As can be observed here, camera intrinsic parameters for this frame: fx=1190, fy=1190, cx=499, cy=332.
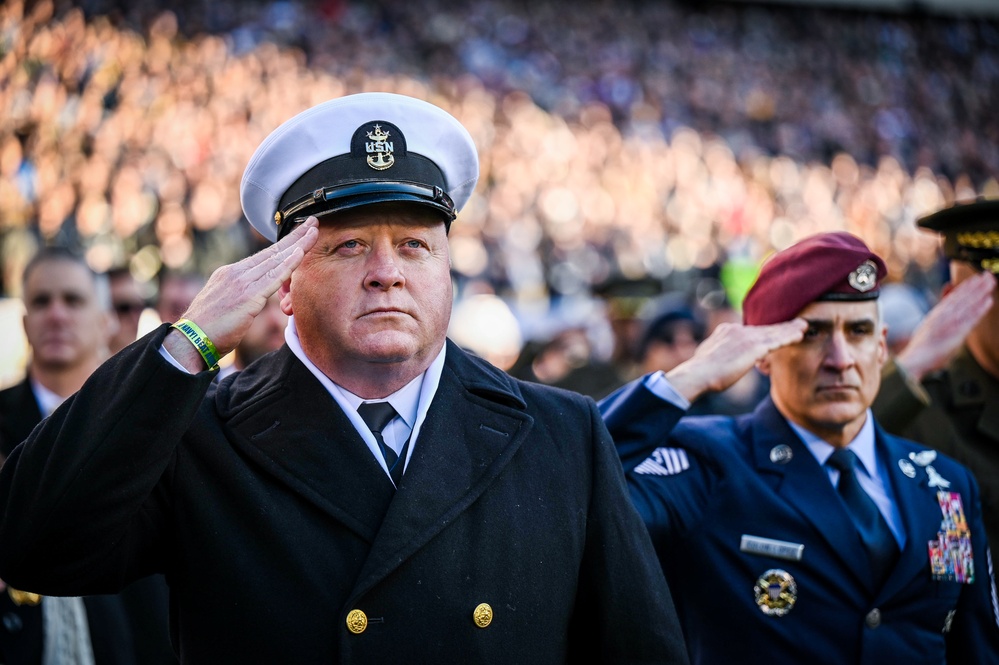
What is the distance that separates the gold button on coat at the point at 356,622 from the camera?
2.10 meters

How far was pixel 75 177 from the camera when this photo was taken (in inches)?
483

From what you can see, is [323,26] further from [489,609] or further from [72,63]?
[489,609]

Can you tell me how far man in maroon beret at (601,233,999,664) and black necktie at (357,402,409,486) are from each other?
758 millimetres

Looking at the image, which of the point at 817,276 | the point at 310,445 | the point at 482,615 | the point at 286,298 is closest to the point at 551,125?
the point at 817,276

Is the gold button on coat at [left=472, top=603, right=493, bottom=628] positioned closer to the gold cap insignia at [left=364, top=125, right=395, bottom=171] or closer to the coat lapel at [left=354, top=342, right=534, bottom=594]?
the coat lapel at [left=354, top=342, right=534, bottom=594]

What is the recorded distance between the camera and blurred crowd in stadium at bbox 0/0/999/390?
12211 millimetres

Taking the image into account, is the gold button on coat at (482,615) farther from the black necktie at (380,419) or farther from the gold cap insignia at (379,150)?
the gold cap insignia at (379,150)

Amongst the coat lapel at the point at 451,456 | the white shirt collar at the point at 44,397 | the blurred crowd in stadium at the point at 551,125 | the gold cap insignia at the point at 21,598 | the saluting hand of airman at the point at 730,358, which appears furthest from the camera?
the blurred crowd in stadium at the point at 551,125

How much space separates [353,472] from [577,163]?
17267 mm

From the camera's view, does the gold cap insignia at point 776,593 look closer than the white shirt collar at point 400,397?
No

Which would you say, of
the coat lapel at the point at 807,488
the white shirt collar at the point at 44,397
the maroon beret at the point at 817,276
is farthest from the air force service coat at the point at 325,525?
the white shirt collar at the point at 44,397

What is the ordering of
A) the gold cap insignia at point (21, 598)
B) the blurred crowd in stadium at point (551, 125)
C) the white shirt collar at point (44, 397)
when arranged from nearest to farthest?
the gold cap insignia at point (21, 598) → the white shirt collar at point (44, 397) → the blurred crowd in stadium at point (551, 125)

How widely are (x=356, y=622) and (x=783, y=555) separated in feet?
3.94

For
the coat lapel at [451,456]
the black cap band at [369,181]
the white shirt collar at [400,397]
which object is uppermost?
the black cap band at [369,181]
